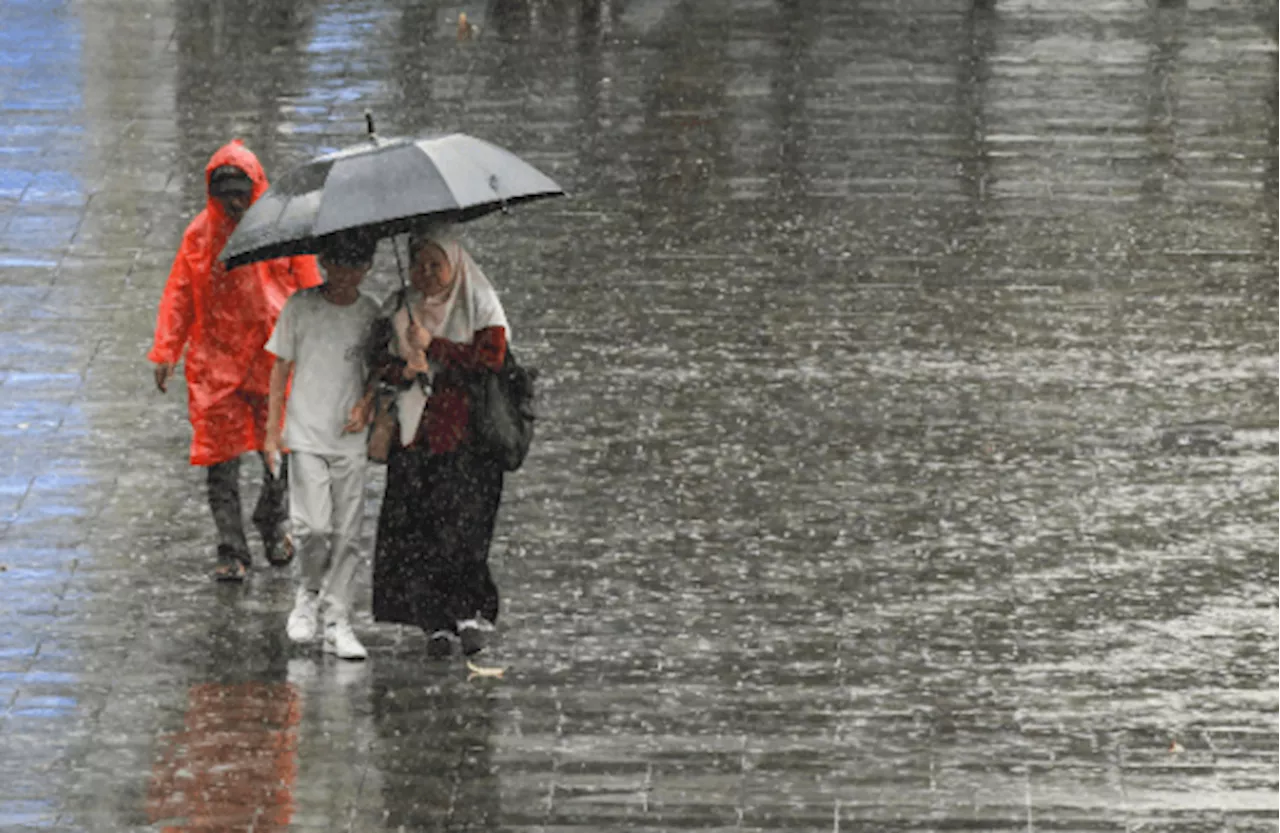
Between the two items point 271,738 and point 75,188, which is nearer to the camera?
point 271,738

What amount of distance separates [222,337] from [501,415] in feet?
4.69

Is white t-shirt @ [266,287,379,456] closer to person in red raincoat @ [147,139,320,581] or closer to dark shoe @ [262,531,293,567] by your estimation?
person in red raincoat @ [147,139,320,581]

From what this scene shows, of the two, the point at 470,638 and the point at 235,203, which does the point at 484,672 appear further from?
the point at 235,203

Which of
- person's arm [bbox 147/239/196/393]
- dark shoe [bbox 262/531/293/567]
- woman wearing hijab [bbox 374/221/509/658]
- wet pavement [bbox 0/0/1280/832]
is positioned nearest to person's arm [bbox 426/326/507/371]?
woman wearing hijab [bbox 374/221/509/658]

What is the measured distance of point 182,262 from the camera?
34.6ft

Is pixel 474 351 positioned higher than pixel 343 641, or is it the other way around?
pixel 474 351

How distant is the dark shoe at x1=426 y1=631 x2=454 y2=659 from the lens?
987cm

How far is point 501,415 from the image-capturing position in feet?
31.9

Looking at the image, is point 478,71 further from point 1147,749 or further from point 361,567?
point 1147,749

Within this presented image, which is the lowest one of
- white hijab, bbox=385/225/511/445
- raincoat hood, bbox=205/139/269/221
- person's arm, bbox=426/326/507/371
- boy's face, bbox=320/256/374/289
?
person's arm, bbox=426/326/507/371

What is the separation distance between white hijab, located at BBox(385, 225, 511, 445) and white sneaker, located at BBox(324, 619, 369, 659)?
2.33 ft

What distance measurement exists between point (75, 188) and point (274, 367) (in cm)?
500

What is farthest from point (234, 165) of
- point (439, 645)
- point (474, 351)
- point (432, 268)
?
point (439, 645)

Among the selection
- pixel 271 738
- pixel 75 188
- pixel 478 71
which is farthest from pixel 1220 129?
pixel 271 738
